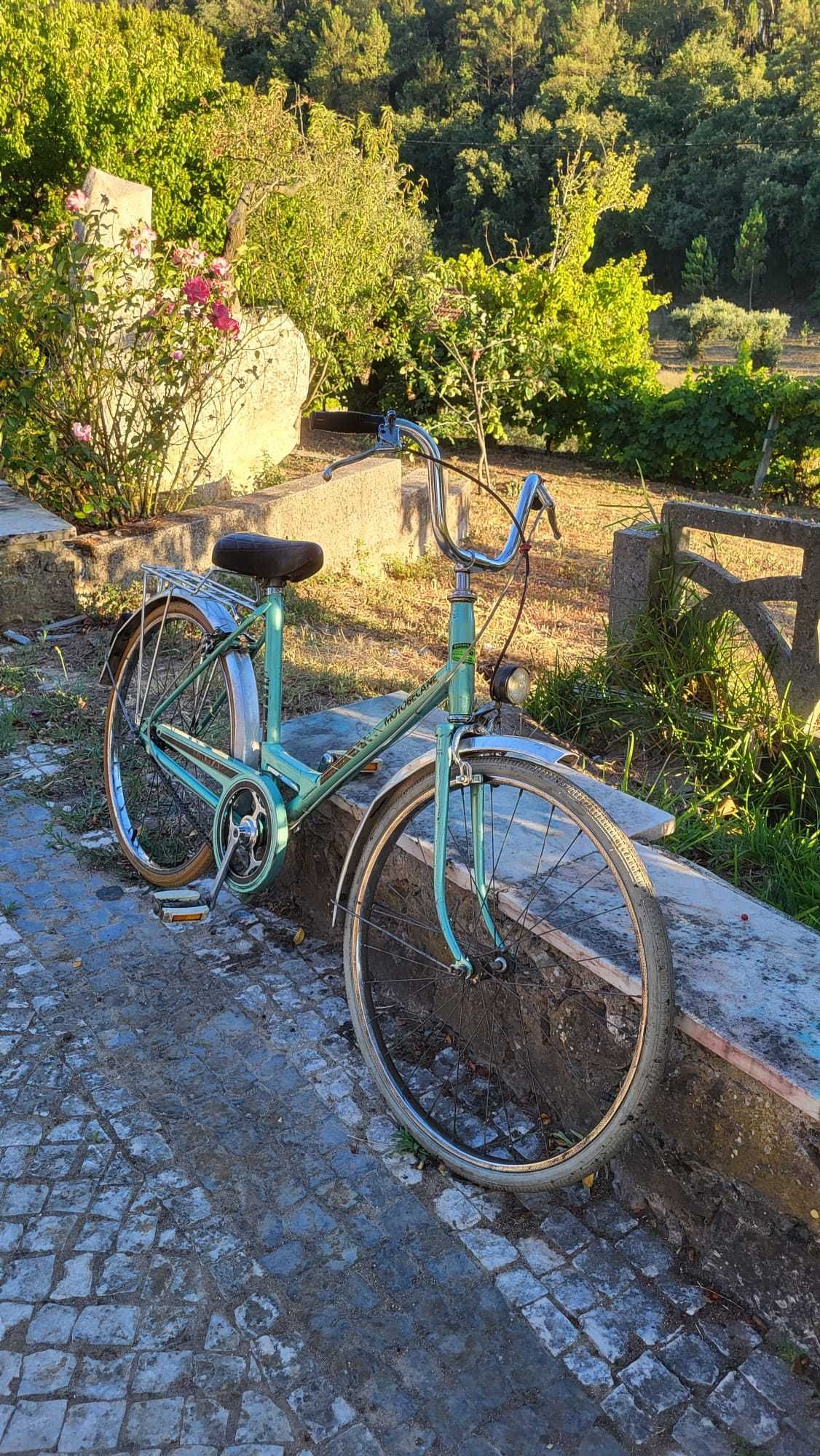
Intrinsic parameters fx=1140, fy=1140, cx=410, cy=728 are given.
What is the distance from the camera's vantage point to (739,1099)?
6.46 ft

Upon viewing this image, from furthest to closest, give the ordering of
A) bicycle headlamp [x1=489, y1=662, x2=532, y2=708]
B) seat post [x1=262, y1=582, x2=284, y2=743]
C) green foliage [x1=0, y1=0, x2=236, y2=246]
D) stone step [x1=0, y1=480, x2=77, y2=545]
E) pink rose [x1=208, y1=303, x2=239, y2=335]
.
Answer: green foliage [x1=0, y1=0, x2=236, y2=246] → pink rose [x1=208, y1=303, x2=239, y2=335] → stone step [x1=0, y1=480, x2=77, y2=545] → seat post [x1=262, y1=582, x2=284, y2=743] → bicycle headlamp [x1=489, y1=662, x2=532, y2=708]

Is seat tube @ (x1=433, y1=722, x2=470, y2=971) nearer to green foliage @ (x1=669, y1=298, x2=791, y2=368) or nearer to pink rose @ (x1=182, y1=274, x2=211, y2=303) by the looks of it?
pink rose @ (x1=182, y1=274, x2=211, y2=303)

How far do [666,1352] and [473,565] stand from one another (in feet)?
4.73

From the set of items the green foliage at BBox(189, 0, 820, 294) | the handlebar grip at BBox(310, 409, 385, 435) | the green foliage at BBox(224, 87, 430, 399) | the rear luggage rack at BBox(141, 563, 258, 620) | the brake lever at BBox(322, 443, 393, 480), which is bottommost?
the rear luggage rack at BBox(141, 563, 258, 620)

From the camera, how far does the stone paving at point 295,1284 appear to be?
1.79 metres

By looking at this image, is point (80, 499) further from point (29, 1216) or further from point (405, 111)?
point (405, 111)

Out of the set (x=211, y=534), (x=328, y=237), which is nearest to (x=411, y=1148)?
(x=211, y=534)

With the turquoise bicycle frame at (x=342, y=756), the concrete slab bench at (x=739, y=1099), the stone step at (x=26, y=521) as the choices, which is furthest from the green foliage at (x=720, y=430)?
the concrete slab bench at (x=739, y=1099)

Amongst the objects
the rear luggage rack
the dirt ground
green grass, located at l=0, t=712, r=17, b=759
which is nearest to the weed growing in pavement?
the rear luggage rack

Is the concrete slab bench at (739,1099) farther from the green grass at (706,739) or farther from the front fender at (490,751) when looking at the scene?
the green grass at (706,739)

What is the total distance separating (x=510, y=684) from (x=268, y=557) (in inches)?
34.9

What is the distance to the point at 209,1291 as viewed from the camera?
2.02 m

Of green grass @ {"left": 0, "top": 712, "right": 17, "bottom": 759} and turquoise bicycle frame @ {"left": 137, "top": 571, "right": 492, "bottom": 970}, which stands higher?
turquoise bicycle frame @ {"left": 137, "top": 571, "right": 492, "bottom": 970}

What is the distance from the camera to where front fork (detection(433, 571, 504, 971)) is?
87.9 inches
